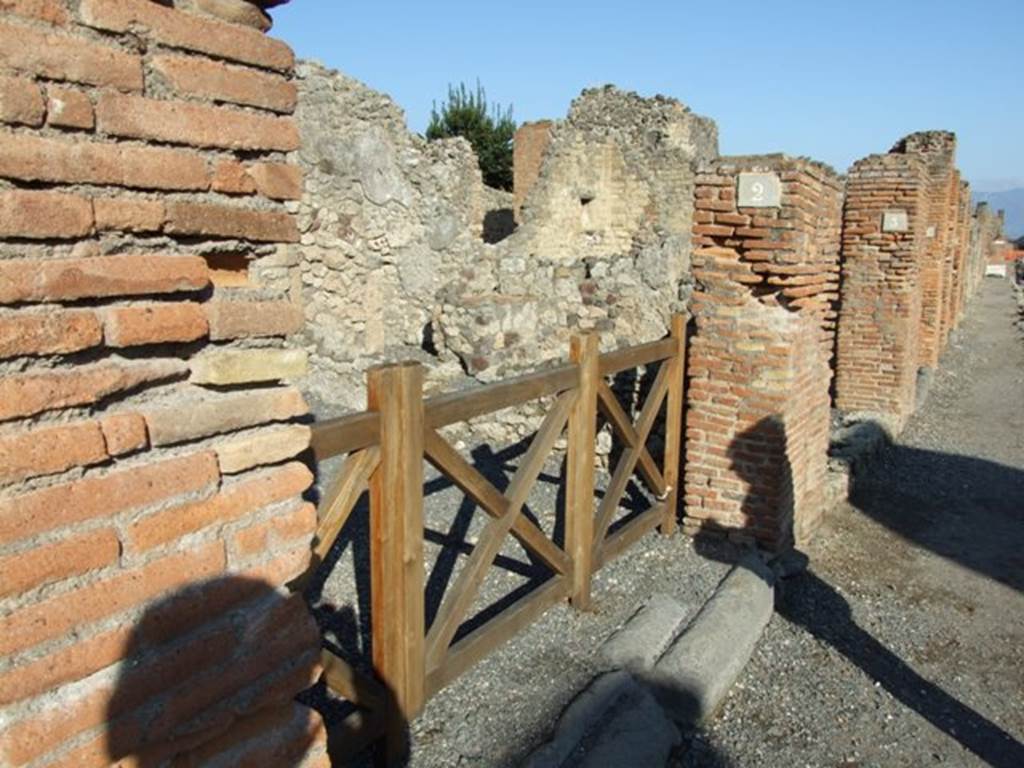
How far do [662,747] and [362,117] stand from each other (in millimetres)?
8384

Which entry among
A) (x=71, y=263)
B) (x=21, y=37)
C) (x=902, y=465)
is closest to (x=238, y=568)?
(x=71, y=263)

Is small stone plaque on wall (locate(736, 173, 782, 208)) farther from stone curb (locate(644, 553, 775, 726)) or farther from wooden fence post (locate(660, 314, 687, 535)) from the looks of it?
stone curb (locate(644, 553, 775, 726))

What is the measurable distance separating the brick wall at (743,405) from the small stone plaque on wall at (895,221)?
4418 millimetres

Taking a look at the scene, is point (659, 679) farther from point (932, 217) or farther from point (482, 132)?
point (482, 132)

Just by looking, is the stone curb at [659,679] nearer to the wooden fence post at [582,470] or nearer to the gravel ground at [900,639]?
the gravel ground at [900,639]

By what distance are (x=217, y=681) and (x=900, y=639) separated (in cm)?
412

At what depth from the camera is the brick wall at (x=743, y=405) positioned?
16.6ft

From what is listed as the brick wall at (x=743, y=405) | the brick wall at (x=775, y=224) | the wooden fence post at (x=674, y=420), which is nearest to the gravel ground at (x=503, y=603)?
the wooden fence post at (x=674, y=420)

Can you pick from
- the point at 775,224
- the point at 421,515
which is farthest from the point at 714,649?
the point at 775,224

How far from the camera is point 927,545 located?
612cm

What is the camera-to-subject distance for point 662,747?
10.2 ft

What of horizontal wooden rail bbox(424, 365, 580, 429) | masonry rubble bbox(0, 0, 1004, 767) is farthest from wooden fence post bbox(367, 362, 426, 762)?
masonry rubble bbox(0, 0, 1004, 767)

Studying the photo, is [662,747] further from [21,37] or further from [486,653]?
[21,37]

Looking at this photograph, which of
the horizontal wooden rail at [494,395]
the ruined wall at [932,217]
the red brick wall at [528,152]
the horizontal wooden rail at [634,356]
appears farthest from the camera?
the red brick wall at [528,152]
